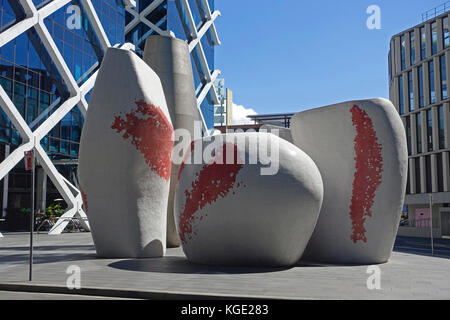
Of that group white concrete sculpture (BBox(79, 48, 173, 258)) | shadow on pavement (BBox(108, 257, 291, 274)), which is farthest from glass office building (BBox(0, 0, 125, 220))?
shadow on pavement (BBox(108, 257, 291, 274))

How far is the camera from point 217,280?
1012 cm

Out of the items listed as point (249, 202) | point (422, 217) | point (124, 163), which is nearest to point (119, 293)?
point (249, 202)

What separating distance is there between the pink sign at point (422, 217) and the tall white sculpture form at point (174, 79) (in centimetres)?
3130

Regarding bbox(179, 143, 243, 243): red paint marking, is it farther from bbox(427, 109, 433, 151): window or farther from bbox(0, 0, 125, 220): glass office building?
bbox(427, 109, 433, 151): window

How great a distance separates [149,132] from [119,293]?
22.3ft

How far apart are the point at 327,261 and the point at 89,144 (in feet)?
25.5

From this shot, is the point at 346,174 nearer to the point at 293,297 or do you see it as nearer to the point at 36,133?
the point at 293,297

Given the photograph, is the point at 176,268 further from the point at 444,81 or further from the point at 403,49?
the point at 403,49

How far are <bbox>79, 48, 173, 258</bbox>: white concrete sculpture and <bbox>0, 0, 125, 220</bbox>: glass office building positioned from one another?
1410cm

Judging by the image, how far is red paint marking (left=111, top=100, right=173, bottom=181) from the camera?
14.5m

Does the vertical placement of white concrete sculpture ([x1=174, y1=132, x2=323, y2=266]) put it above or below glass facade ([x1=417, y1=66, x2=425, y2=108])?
below

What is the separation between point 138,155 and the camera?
1454cm
